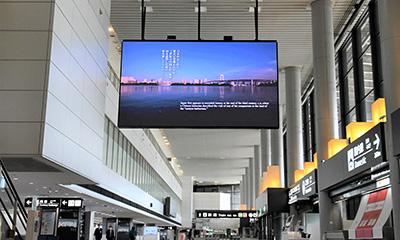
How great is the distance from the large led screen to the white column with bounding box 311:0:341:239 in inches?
189

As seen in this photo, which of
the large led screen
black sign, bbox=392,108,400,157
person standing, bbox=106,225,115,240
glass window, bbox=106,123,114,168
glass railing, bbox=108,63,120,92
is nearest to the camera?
black sign, bbox=392,108,400,157

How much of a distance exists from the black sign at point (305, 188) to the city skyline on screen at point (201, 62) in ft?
19.8

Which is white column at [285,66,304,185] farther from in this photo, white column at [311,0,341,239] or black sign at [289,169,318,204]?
white column at [311,0,341,239]

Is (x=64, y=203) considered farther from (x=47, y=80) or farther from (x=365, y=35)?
(x=365, y=35)

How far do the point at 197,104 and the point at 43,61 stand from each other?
11.4 ft

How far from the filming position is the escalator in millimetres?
9516

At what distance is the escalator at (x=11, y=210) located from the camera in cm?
952

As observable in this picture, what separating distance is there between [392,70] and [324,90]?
622 centimetres

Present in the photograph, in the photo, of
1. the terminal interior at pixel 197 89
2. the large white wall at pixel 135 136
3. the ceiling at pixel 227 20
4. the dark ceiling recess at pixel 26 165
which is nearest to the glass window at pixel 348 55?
the terminal interior at pixel 197 89

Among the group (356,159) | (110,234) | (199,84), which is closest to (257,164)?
(110,234)

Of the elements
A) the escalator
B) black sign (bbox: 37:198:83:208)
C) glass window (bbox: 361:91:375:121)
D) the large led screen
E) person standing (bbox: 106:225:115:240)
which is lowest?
person standing (bbox: 106:225:115:240)

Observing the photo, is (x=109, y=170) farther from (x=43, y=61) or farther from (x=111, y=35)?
(x=43, y=61)

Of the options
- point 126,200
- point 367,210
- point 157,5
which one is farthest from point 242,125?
point 126,200


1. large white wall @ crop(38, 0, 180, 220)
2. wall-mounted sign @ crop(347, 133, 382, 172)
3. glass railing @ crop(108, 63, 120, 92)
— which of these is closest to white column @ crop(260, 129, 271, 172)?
glass railing @ crop(108, 63, 120, 92)
